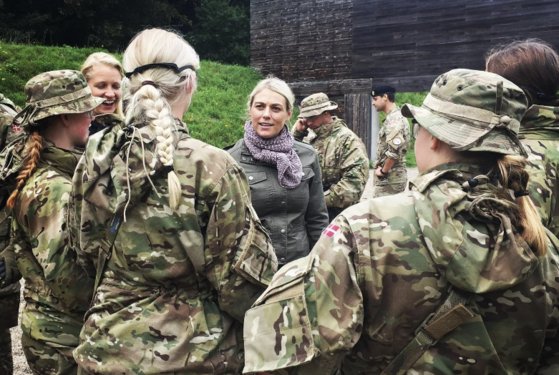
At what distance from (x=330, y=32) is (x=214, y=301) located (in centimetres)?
1941

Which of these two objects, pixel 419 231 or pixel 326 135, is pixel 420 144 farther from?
pixel 326 135

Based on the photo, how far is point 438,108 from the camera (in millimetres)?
1904

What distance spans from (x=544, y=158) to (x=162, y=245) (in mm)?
1740

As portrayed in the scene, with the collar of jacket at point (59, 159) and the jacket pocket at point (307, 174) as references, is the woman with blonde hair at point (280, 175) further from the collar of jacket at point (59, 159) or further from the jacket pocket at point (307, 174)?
the collar of jacket at point (59, 159)

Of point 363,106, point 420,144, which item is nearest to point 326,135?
point 420,144

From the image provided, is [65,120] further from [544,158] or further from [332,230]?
[544,158]

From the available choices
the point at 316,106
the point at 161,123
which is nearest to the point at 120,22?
the point at 316,106

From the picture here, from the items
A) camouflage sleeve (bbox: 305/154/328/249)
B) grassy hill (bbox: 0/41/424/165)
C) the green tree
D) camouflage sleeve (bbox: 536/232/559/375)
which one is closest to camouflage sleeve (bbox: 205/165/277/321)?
camouflage sleeve (bbox: 536/232/559/375)

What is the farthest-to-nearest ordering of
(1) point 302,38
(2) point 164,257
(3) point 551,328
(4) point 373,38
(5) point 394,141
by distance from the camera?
(1) point 302,38, (4) point 373,38, (5) point 394,141, (2) point 164,257, (3) point 551,328

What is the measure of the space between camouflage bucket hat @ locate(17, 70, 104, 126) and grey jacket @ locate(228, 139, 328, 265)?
112 cm

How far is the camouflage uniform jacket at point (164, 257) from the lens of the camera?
2.33m

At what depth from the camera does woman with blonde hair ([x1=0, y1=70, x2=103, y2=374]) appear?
2799 mm

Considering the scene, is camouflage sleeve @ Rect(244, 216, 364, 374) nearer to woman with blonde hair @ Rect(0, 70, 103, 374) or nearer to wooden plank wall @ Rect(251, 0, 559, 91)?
woman with blonde hair @ Rect(0, 70, 103, 374)

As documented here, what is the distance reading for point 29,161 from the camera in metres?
2.98
